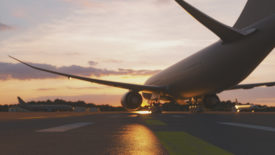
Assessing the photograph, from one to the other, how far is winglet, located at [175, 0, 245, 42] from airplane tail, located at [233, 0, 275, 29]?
1.24 m

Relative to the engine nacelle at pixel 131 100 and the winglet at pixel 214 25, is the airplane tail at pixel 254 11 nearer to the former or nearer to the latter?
the winglet at pixel 214 25

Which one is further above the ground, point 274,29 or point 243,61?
point 274,29

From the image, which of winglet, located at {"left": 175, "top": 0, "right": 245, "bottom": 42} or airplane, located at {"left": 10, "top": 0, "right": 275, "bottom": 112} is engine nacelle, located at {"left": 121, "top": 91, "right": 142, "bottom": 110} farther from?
winglet, located at {"left": 175, "top": 0, "right": 245, "bottom": 42}

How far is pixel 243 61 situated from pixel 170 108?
61.7 m

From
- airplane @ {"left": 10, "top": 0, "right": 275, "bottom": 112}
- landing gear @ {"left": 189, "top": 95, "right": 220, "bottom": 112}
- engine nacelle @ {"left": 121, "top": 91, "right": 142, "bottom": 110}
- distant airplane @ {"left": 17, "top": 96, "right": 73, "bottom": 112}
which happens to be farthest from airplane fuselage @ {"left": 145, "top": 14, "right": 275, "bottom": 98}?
distant airplane @ {"left": 17, "top": 96, "right": 73, "bottom": 112}

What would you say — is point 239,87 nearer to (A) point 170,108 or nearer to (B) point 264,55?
(B) point 264,55

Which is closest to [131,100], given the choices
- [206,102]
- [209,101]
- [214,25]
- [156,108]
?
[156,108]

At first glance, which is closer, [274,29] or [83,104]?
[274,29]

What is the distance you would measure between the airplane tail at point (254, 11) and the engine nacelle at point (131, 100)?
35.2ft

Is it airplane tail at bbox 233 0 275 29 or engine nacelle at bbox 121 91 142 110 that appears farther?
engine nacelle at bbox 121 91 142 110

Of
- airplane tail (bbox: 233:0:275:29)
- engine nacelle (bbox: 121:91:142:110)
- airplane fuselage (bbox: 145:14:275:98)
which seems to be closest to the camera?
airplane tail (bbox: 233:0:275:29)

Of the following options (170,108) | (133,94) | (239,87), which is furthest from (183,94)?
(170,108)

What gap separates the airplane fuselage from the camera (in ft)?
52.9

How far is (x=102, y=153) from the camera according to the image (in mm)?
4422
